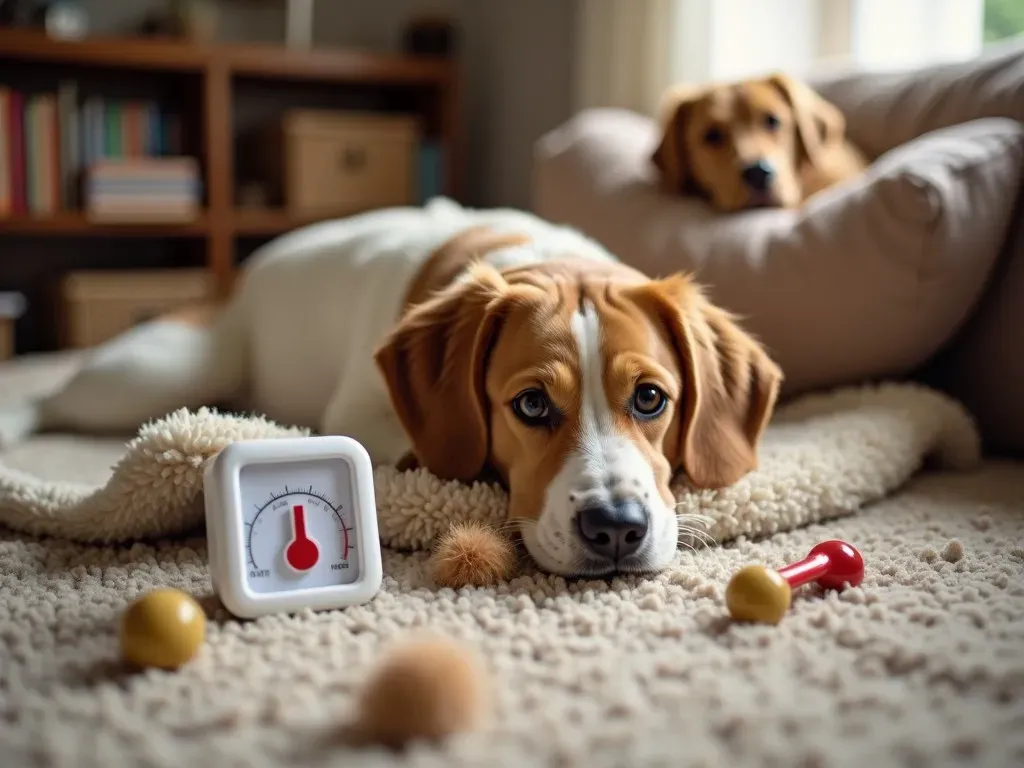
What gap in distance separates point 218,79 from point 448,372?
8.26 ft

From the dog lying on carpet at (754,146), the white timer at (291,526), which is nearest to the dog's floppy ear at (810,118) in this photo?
the dog lying on carpet at (754,146)

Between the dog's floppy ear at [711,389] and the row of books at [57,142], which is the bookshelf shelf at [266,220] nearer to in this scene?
the row of books at [57,142]

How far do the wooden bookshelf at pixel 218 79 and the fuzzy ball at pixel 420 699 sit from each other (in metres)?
2.65

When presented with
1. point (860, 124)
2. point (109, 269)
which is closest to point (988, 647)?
point (860, 124)

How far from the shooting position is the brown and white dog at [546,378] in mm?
1206

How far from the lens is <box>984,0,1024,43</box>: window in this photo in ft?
8.34

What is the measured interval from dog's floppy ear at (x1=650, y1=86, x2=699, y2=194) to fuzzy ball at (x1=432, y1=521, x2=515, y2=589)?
1177 mm

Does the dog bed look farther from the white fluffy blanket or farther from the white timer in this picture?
the white timer

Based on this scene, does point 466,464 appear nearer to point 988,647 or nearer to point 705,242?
point 988,647

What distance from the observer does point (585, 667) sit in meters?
0.94

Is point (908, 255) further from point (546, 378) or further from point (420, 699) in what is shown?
point (420, 699)

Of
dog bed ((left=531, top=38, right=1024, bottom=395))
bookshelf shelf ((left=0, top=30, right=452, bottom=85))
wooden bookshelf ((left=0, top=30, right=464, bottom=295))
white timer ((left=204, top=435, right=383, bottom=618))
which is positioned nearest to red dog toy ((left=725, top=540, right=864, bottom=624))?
white timer ((left=204, top=435, right=383, bottom=618))

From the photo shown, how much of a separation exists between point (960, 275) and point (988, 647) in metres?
0.96

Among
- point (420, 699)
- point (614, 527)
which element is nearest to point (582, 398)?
point (614, 527)
